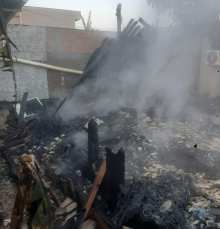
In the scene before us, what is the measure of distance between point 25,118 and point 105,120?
301 centimetres

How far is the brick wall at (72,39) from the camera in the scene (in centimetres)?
934

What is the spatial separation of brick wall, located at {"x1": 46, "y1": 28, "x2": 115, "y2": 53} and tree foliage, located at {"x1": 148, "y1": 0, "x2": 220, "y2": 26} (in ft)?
12.4

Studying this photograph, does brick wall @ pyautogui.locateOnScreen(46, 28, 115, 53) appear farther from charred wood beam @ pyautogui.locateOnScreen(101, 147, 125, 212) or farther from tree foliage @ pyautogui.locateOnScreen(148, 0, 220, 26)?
charred wood beam @ pyautogui.locateOnScreen(101, 147, 125, 212)

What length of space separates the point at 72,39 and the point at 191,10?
642 cm

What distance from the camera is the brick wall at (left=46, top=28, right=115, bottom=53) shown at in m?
9.34

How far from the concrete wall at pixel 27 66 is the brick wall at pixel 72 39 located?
14.5 inches

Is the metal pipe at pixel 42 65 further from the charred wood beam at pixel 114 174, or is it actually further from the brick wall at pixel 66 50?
the charred wood beam at pixel 114 174

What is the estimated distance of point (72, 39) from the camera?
31.8 ft

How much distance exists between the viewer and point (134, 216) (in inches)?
118

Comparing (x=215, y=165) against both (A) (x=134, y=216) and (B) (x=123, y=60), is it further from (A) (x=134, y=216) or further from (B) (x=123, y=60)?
(B) (x=123, y=60)

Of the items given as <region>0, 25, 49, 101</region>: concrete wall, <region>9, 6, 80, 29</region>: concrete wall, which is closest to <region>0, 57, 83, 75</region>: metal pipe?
<region>0, 25, 49, 101</region>: concrete wall

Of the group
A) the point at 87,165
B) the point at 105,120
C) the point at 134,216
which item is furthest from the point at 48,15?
A: the point at 134,216

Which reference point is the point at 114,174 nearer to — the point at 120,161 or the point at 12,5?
the point at 120,161

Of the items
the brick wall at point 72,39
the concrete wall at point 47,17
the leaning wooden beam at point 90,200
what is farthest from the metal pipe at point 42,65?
the concrete wall at point 47,17
